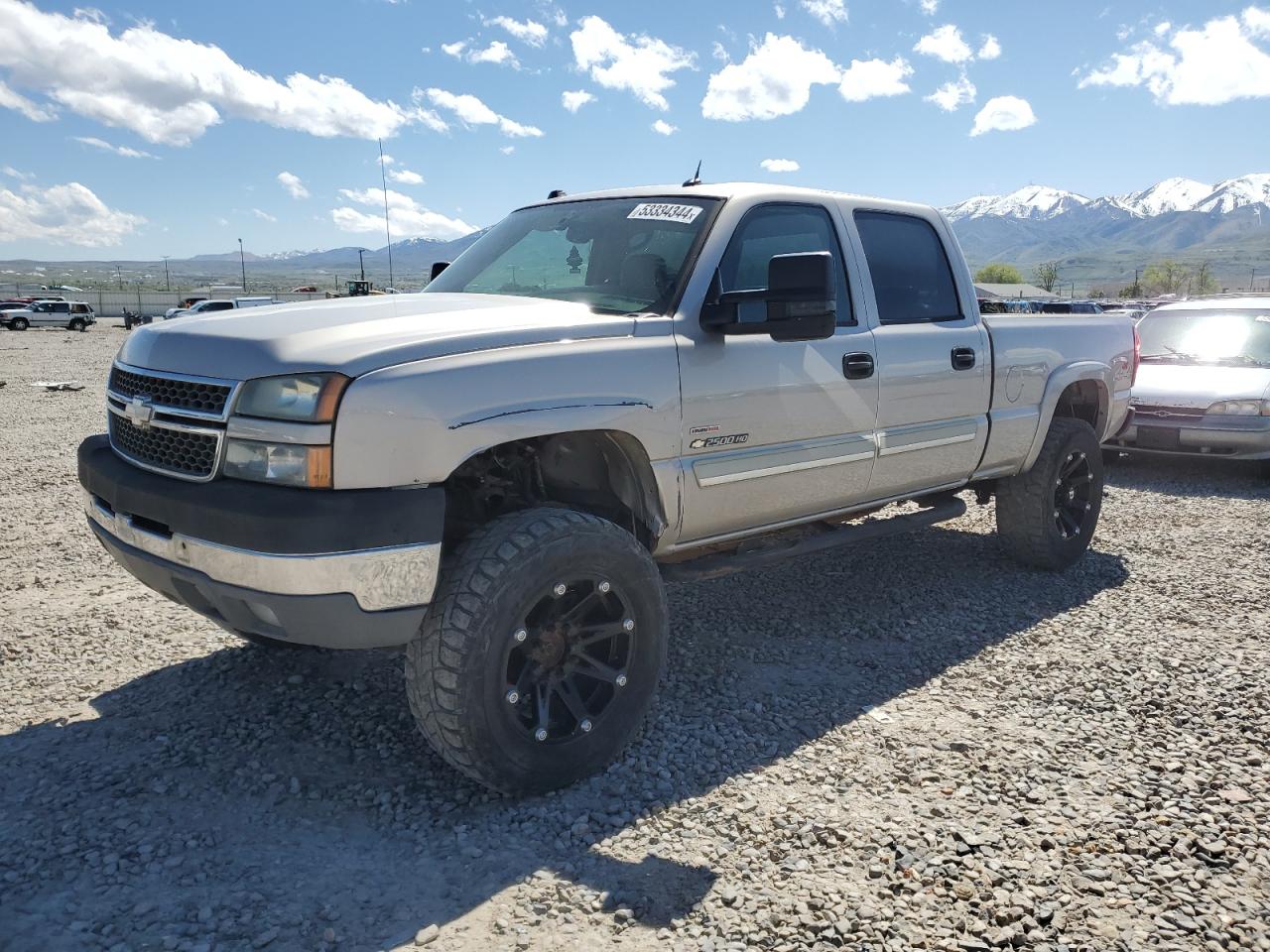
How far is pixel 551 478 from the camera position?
11.6 ft

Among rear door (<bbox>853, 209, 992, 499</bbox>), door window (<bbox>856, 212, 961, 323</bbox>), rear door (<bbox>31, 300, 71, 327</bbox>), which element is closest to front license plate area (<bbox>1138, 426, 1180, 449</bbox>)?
rear door (<bbox>853, 209, 992, 499</bbox>)

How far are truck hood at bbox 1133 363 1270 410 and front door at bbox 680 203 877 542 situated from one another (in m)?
5.99

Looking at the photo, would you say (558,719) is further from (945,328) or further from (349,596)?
(945,328)

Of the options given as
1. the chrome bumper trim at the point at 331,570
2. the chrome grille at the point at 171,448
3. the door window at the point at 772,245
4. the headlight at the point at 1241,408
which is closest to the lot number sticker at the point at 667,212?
the door window at the point at 772,245

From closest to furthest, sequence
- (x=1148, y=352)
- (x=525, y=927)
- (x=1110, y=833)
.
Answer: (x=525, y=927) → (x=1110, y=833) → (x=1148, y=352)

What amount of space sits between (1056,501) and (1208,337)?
5497 millimetres

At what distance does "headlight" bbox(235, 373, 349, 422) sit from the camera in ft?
8.79

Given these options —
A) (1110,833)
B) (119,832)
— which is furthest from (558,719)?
(1110,833)

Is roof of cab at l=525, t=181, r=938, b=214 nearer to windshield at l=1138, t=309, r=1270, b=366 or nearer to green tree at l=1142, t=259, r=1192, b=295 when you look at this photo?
windshield at l=1138, t=309, r=1270, b=366

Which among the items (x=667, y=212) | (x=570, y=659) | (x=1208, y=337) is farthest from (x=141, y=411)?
(x=1208, y=337)

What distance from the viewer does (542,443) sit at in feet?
10.9

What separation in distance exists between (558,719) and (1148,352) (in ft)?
29.5

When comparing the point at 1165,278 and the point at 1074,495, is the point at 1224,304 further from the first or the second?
the point at 1165,278

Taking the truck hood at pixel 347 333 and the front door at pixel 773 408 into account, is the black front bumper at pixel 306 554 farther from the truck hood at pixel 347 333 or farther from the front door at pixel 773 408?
the front door at pixel 773 408
